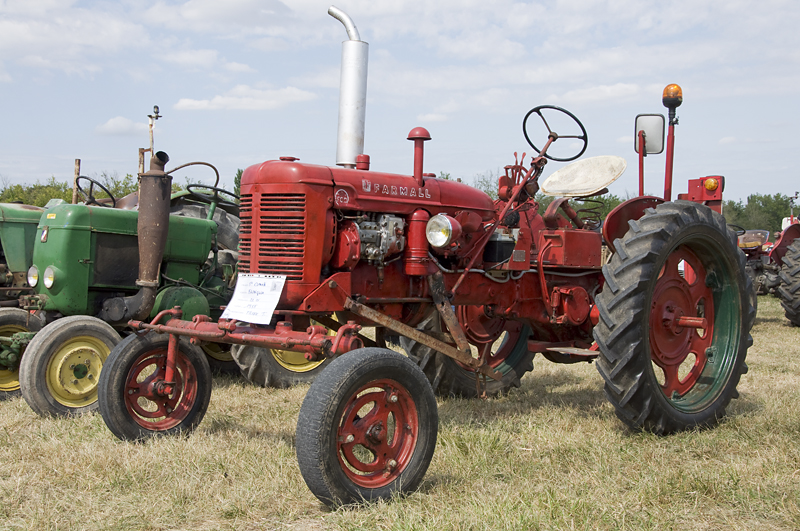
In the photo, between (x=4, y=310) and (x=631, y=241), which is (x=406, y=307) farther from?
(x=4, y=310)

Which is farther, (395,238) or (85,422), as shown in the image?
(85,422)

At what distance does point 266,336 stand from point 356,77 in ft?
24.5

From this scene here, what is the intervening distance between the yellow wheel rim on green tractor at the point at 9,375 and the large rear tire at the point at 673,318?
4.31 m

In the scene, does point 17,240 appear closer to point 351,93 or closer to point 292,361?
point 292,361

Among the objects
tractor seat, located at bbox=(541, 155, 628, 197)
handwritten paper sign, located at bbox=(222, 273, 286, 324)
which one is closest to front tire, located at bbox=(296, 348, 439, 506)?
handwritten paper sign, located at bbox=(222, 273, 286, 324)

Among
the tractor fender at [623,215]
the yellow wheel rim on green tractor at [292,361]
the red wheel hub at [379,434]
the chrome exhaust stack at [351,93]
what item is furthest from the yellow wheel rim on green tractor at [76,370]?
the chrome exhaust stack at [351,93]

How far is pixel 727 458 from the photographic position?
380 cm

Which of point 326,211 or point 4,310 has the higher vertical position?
point 326,211

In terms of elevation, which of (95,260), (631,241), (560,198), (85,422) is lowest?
(85,422)

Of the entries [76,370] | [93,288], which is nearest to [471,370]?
[76,370]

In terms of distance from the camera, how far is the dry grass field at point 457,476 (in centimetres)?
290

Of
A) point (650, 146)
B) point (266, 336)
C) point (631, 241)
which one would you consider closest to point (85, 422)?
point (266, 336)

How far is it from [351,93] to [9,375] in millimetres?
6188

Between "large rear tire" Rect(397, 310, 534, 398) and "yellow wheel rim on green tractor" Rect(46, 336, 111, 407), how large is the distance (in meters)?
2.15
